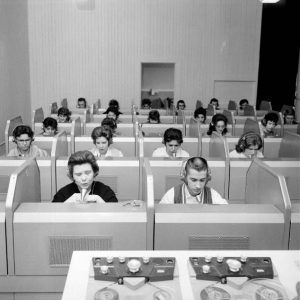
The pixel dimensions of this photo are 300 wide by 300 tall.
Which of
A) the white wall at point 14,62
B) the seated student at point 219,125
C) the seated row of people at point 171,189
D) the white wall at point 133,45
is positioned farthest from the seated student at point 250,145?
the white wall at point 133,45

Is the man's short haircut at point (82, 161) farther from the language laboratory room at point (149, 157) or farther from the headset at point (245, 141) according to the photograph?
the headset at point (245, 141)

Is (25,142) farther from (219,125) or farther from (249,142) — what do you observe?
(219,125)

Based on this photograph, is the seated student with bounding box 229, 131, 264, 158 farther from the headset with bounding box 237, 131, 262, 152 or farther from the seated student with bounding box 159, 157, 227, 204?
the seated student with bounding box 159, 157, 227, 204

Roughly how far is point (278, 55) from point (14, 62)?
6.48m

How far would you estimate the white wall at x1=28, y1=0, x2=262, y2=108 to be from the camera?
10789 millimetres

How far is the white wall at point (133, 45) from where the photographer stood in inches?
425

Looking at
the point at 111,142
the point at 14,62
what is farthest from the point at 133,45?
the point at 111,142

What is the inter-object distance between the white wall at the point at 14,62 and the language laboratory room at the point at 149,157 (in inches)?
2.6

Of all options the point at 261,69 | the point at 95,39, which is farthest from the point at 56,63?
the point at 261,69

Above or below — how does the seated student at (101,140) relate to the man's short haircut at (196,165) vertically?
below

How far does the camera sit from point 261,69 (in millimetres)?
11344

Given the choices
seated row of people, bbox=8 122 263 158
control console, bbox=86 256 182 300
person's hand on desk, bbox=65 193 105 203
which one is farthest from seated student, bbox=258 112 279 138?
control console, bbox=86 256 182 300

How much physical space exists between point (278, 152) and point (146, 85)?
6800 millimetres

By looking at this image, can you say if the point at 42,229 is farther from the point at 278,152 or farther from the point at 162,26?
the point at 162,26
